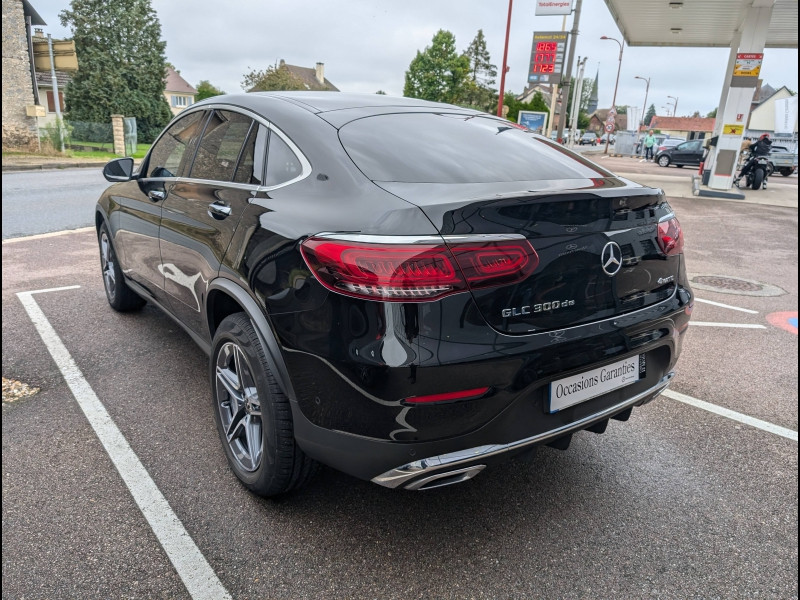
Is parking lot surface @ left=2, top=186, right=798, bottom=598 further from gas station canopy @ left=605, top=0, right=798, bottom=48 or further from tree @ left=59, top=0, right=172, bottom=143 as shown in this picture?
tree @ left=59, top=0, right=172, bottom=143

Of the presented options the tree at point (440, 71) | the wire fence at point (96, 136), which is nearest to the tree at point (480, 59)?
the tree at point (440, 71)

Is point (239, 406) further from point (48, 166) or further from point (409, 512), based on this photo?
point (48, 166)

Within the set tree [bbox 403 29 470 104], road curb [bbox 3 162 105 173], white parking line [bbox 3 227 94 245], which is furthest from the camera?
tree [bbox 403 29 470 104]

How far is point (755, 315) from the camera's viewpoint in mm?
5539

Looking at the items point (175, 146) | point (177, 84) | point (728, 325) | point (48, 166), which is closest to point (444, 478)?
point (175, 146)

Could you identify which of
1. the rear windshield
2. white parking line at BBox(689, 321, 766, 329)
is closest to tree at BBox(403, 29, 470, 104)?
white parking line at BBox(689, 321, 766, 329)

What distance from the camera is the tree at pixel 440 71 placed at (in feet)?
219

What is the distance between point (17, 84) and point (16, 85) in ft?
0.46

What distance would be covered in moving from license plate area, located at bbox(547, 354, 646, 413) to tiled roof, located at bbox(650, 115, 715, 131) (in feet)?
361

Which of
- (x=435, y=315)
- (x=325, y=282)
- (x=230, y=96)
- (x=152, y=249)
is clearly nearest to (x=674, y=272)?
(x=435, y=315)

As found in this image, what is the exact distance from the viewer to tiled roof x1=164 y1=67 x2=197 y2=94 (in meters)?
77.7

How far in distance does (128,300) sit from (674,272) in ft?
13.3

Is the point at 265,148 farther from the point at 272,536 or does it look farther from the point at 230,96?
the point at 272,536

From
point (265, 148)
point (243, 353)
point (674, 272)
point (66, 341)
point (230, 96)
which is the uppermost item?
point (230, 96)
